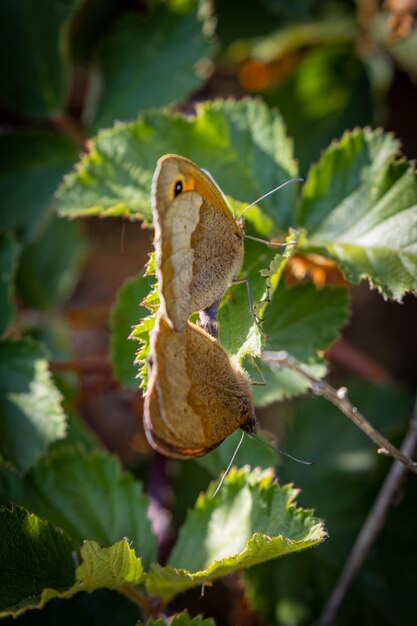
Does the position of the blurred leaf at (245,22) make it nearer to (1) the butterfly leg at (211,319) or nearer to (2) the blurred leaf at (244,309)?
(2) the blurred leaf at (244,309)

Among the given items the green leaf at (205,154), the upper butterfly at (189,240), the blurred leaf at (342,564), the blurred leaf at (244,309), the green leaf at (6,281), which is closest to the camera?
the upper butterfly at (189,240)

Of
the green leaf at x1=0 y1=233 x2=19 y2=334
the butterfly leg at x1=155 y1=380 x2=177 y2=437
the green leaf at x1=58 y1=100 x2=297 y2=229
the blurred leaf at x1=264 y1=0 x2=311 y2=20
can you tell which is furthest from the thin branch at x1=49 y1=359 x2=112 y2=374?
the blurred leaf at x1=264 y1=0 x2=311 y2=20

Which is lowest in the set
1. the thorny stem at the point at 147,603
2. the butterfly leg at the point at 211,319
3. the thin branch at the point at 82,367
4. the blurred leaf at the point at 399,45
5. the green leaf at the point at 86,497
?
the thorny stem at the point at 147,603

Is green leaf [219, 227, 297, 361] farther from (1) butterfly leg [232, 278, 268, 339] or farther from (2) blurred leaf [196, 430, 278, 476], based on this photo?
(2) blurred leaf [196, 430, 278, 476]

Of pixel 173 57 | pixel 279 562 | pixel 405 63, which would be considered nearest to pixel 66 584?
pixel 279 562

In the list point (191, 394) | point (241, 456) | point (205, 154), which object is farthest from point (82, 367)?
point (191, 394)

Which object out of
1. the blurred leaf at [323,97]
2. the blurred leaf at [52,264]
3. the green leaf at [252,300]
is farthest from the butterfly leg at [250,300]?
the blurred leaf at [52,264]

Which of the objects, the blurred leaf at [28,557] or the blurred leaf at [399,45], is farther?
the blurred leaf at [399,45]
